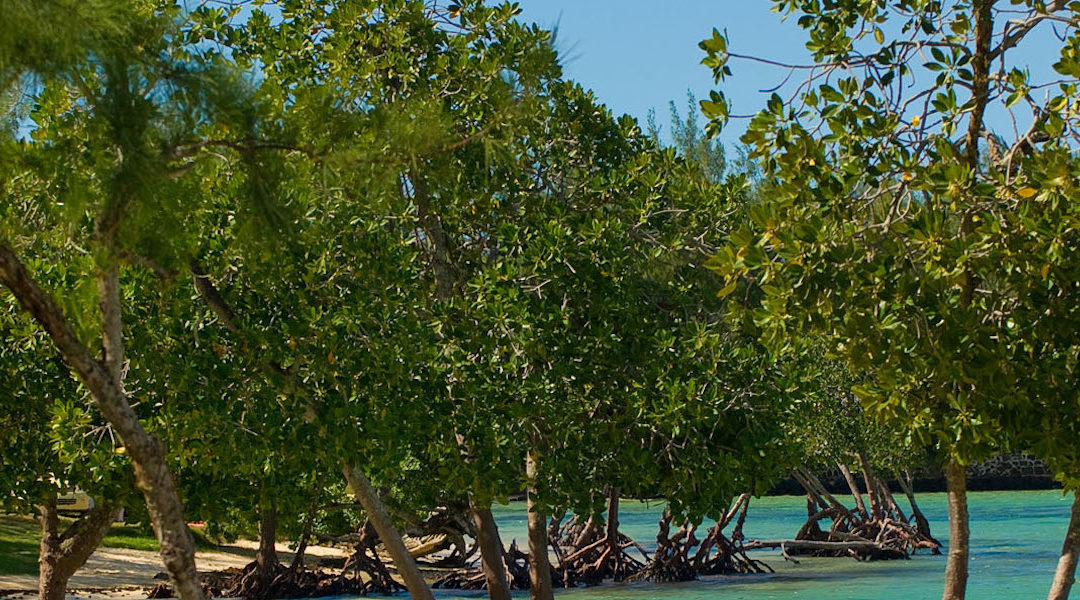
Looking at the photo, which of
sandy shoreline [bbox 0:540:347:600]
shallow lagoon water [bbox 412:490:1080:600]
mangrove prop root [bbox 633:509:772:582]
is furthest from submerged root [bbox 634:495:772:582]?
sandy shoreline [bbox 0:540:347:600]

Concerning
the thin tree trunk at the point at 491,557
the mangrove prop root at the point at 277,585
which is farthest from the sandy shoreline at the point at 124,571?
the thin tree trunk at the point at 491,557

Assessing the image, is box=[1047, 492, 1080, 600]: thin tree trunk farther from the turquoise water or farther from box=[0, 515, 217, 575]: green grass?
box=[0, 515, 217, 575]: green grass

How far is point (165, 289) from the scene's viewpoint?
902 centimetres

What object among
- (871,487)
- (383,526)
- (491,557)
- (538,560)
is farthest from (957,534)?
(871,487)

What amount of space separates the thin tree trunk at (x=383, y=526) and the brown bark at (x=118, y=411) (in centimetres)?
398

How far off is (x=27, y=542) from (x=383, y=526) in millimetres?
18386

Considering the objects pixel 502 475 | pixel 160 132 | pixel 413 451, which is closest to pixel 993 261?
pixel 160 132

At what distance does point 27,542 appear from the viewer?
27.0 m

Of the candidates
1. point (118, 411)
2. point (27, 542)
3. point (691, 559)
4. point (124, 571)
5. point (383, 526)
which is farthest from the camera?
point (691, 559)

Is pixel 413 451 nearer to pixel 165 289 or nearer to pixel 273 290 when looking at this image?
pixel 273 290

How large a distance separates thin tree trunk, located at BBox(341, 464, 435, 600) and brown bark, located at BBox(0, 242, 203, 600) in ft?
13.0

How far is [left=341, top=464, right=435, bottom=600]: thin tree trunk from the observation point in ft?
36.2

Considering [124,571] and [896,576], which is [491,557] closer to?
[124,571]

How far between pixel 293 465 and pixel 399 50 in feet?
13.3
